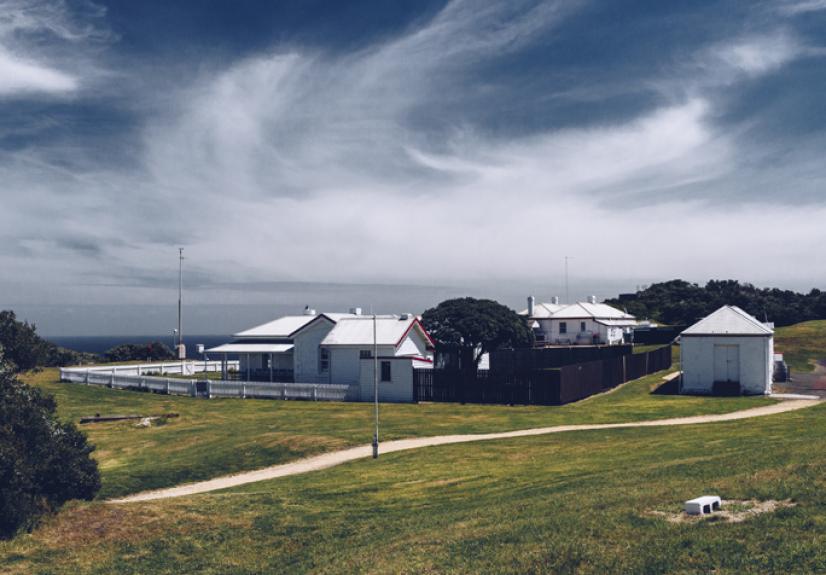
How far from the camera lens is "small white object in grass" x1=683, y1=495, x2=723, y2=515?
1188cm

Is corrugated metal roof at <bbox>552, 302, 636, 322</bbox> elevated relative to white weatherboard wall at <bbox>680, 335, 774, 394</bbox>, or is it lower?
elevated

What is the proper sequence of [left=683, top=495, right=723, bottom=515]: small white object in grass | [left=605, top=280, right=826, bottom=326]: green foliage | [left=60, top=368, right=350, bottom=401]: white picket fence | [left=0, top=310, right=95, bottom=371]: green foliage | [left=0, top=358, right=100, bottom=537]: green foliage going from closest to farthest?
[left=683, top=495, right=723, bottom=515]: small white object in grass < [left=0, top=358, right=100, bottom=537]: green foliage < [left=0, top=310, right=95, bottom=371]: green foliage < [left=60, top=368, right=350, bottom=401]: white picket fence < [left=605, top=280, right=826, bottom=326]: green foliage

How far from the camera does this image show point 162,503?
18.5 m

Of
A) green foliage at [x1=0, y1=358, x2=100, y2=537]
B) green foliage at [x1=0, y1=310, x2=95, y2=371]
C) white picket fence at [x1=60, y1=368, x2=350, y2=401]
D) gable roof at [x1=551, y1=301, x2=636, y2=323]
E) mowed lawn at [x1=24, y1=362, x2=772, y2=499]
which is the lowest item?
mowed lawn at [x1=24, y1=362, x2=772, y2=499]

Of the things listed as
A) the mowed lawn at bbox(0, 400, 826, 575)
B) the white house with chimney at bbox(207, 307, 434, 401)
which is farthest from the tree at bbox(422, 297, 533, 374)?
the mowed lawn at bbox(0, 400, 826, 575)

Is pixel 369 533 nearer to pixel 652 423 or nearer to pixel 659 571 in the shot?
pixel 659 571

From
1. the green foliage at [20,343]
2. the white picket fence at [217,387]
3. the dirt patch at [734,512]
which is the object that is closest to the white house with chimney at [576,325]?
the white picket fence at [217,387]

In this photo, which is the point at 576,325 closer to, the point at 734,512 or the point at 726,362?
the point at 726,362

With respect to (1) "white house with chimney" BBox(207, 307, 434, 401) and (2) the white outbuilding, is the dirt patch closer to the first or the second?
(1) "white house with chimney" BBox(207, 307, 434, 401)

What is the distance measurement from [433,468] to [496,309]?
140 feet

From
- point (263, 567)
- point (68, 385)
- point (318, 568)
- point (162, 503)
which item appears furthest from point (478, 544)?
point (68, 385)

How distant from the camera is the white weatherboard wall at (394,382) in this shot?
42688mm

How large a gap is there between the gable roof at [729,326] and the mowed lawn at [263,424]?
4489 millimetres

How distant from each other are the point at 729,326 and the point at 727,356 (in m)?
1.76
